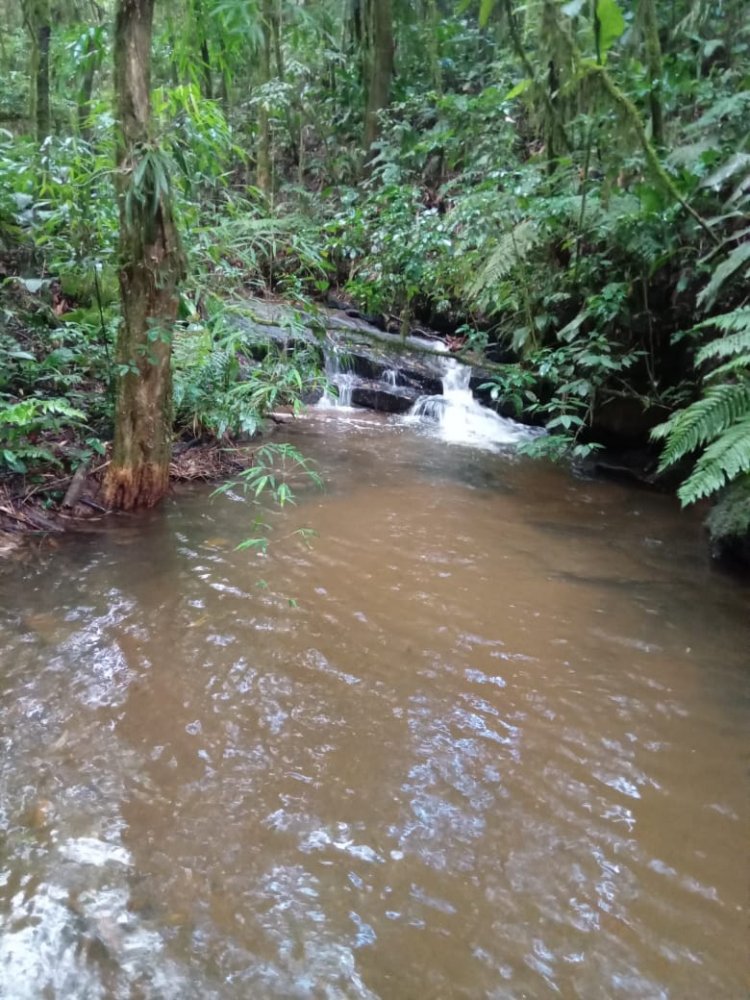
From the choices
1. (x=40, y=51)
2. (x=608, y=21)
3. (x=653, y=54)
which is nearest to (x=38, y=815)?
(x=608, y=21)

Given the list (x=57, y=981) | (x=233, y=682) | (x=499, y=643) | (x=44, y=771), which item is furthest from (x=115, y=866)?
(x=499, y=643)

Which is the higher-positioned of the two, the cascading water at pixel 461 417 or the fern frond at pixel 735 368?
the fern frond at pixel 735 368

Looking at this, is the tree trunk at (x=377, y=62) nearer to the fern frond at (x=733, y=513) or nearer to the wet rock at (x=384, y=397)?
the wet rock at (x=384, y=397)

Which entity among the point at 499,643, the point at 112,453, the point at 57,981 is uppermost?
the point at 112,453

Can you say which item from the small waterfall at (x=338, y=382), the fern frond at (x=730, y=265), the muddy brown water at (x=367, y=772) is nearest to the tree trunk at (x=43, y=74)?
the small waterfall at (x=338, y=382)

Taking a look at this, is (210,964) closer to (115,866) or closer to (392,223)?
(115,866)

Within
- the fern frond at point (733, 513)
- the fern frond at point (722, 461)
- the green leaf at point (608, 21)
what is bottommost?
the fern frond at point (733, 513)

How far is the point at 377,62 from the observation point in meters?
12.1

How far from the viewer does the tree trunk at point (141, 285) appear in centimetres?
406

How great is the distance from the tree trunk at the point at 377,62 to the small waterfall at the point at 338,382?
539cm

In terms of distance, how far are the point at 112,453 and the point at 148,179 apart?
72.5 inches

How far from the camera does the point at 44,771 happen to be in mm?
2428

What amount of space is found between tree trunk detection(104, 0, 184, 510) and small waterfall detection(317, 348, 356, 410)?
4.19 meters

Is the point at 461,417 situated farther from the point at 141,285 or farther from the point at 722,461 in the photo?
the point at 722,461
